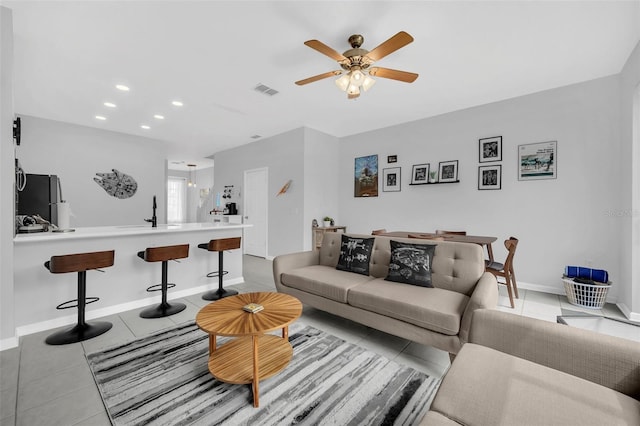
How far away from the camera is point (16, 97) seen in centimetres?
383

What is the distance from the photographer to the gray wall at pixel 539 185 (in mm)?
3305

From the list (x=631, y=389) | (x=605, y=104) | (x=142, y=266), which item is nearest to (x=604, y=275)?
(x=605, y=104)

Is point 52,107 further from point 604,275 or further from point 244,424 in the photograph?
point 604,275

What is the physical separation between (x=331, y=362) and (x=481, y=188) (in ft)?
12.1

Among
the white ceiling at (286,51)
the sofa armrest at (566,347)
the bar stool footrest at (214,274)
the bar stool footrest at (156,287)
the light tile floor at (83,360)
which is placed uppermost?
the white ceiling at (286,51)

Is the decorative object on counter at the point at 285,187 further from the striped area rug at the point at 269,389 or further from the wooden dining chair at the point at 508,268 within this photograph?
the wooden dining chair at the point at 508,268

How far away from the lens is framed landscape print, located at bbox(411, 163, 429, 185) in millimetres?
4754

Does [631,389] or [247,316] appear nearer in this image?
[631,389]

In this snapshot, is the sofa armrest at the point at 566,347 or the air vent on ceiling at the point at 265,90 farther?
the air vent on ceiling at the point at 265,90

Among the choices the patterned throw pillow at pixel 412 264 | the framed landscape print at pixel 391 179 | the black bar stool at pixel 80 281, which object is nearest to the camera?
the black bar stool at pixel 80 281

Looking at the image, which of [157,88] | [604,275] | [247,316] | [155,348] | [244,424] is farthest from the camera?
[157,88]

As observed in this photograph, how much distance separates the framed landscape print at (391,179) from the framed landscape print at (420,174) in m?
0.32

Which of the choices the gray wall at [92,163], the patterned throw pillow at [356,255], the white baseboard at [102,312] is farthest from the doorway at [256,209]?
the patterned throw pillow at [356,255]

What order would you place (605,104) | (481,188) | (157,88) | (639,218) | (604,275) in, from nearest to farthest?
(639,218), (604,275), (605,104), (157,88), (481,188)
